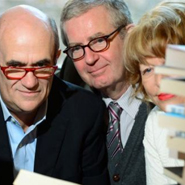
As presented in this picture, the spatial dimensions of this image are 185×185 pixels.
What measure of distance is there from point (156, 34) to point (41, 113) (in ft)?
1.79

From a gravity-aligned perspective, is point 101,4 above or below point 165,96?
above

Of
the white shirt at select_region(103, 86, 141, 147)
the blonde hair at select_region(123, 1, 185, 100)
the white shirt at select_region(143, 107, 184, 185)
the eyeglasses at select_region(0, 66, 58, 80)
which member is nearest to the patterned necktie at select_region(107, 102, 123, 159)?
the white shirt at select_region(103, 86, 141, 147)

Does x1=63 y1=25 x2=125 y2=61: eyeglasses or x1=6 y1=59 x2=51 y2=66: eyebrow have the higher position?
x1=6 y1=59 x2=51 y2=66: eyebrow

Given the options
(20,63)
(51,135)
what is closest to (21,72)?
(20,63)

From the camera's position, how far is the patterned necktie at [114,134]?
68.5 inches

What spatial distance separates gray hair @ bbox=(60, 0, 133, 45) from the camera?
1.79 m

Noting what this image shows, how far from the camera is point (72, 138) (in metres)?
1.61

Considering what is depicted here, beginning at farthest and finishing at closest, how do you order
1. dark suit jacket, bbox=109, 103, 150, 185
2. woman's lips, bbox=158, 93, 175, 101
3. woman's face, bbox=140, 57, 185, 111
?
dark suit jacket, bbox=109, 103, 150, 185, woman's face, bbox=140, 57, 185, 111, woman's lips, bbox=158, 93, 175, 101

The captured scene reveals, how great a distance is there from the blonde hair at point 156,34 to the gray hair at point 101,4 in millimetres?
374

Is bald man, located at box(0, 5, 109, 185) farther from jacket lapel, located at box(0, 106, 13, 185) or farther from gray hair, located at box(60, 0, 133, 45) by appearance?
gray hair, located at box(60, 0, 133, 45)

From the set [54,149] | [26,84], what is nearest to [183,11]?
[26,84]

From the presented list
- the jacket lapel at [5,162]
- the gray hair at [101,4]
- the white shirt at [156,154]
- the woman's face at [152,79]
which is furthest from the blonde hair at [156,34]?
the jacket lapel at [5,162]

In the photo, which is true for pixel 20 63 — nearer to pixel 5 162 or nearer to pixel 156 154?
pixel 5 162

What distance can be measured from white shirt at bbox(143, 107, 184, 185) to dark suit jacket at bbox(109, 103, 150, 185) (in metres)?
0.10
